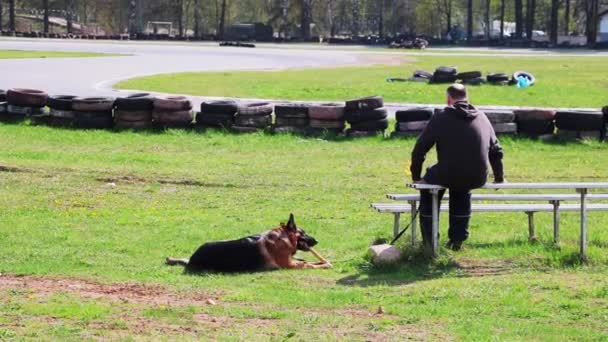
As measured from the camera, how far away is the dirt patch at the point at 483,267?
830cm

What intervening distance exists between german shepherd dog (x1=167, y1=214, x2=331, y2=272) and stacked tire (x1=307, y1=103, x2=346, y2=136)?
10319mm

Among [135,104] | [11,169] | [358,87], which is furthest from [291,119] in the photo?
[358,87]

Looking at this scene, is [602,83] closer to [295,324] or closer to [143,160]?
[143,160]

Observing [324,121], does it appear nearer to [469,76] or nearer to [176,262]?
[176,262]

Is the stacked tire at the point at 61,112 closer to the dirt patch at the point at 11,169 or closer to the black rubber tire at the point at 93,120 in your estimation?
the black rubber tire at the point at 93,120

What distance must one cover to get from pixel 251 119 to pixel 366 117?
216 cm

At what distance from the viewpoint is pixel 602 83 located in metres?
33.0

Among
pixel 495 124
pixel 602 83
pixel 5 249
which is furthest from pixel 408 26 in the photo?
pixel 5 249

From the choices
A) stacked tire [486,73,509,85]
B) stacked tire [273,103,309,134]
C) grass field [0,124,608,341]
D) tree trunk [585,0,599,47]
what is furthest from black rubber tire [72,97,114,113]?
tree trunk [585,0,599,47]

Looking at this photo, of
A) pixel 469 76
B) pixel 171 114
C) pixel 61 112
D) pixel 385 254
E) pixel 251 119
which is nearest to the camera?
pixel 385 254

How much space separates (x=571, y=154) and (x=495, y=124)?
5.63 ft

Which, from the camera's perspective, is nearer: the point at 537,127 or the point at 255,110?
the point at 537,127

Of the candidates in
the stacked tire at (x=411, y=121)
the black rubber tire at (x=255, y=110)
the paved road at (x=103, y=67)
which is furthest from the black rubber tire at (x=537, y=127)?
the paved road at (x=103, y=67)

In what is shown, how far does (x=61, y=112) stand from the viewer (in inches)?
784
